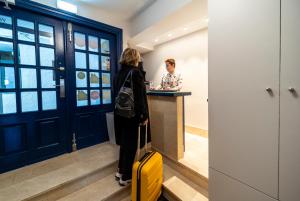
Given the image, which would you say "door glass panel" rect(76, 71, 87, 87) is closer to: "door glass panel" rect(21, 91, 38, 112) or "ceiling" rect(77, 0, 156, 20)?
"door glass panel" rect(21, 91, 38, 112)

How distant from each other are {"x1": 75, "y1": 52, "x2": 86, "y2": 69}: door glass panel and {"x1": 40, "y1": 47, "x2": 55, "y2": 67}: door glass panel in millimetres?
330

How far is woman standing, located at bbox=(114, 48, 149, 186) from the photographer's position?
62.9 inches

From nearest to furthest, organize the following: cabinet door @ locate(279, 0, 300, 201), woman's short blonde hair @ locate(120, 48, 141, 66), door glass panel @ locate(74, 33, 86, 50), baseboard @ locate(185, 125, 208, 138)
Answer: cabinet door @ locate(279, 0, 300, 201), woman's short blonde hair @ locate(120, 48, 141, 66), door glass panel @ locate(74, 33, 86, 50), baseboard @ locate(185, 125, 208, 138)

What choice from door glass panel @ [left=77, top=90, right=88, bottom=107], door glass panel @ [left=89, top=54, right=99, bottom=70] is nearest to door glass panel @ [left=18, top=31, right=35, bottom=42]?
door glass panel @ [left=89, top=54, right=99, bottom=70]

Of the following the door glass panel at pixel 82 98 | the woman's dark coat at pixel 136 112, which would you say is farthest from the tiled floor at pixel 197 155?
the door glass panel at pixel 82 98

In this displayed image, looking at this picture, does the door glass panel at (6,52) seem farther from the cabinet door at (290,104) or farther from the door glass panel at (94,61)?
the cabinet door at (290,104)

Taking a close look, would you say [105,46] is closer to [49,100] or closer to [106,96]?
[106,96]

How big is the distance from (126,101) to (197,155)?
4.21 feet

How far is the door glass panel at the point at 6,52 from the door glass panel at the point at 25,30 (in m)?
0.16

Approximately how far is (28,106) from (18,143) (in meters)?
0.48

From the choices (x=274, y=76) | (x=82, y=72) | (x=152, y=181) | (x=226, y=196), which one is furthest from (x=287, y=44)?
(x=82, y=72)

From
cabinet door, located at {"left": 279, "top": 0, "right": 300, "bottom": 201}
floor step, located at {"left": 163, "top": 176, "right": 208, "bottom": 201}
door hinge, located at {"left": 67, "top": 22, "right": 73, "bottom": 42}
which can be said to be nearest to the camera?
cabinet door, located at {"left": 279, "top": 0, "right": 300, "bottom": 201}

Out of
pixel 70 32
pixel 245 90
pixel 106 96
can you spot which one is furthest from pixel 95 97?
pixel 245 90

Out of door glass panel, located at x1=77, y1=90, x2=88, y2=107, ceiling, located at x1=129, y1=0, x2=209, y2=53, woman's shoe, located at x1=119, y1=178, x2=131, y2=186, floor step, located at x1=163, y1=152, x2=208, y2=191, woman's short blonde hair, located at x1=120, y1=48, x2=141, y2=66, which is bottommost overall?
woman's shoe, located at x1=119, y1=178, x2=131, y2=186
